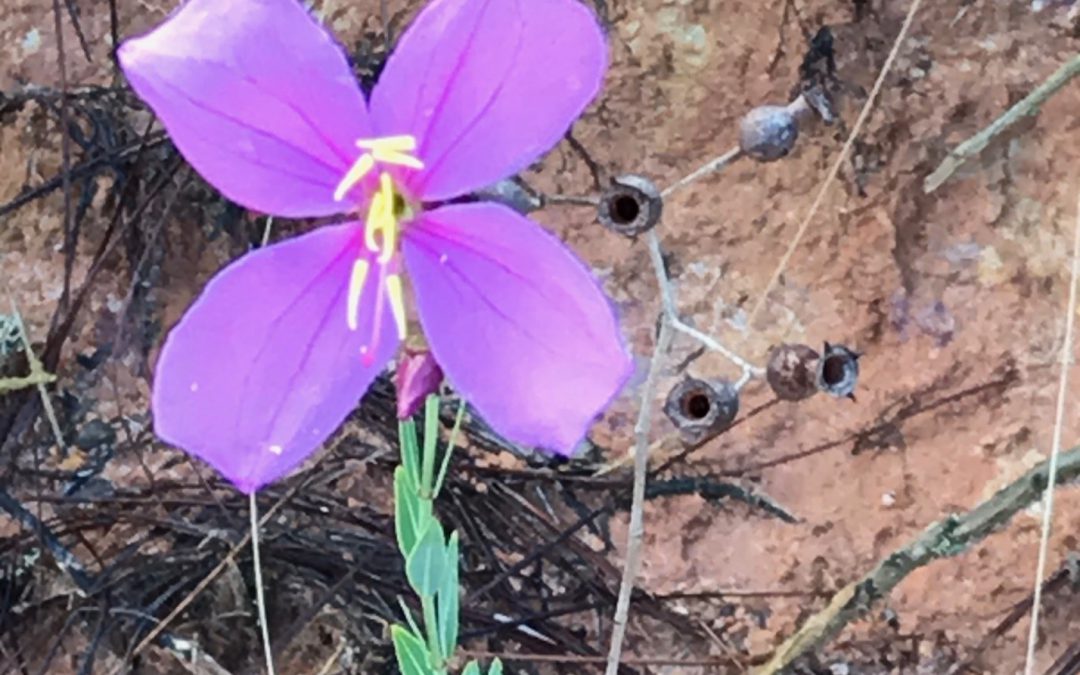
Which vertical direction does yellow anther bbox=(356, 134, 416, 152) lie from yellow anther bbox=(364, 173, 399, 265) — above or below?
above

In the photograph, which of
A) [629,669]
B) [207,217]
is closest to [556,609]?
[629,669]

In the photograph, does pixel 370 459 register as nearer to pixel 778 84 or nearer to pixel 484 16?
pixel 778 84

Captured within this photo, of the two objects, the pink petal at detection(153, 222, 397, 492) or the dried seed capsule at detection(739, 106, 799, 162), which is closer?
the pink petal at detection(153, 222, 397, 492)

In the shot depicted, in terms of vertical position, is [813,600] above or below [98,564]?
above

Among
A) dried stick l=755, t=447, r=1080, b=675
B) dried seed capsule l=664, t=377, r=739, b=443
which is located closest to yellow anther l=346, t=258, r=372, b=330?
dried seed capsule l=664, t=377, r=739, b=443

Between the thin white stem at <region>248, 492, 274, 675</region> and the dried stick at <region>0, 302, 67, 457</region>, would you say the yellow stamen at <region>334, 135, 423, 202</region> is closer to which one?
the thin white stem at <region>248, 492, 274, 675</region>

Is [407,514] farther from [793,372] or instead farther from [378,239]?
[793,372]

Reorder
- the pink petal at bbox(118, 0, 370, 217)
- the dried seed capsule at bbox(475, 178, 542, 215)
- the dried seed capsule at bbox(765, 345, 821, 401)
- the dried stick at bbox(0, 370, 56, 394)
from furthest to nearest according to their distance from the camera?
1. the dried stick at bbox(0, 370, 56, 394)
2. the dried seed capsule at bbox(765, 345, 821, 401)
3. the dried seed capsule at bbox(475, 178, 542, 215)
4. the pink petal at bbox(118, 0, 370, 217)
